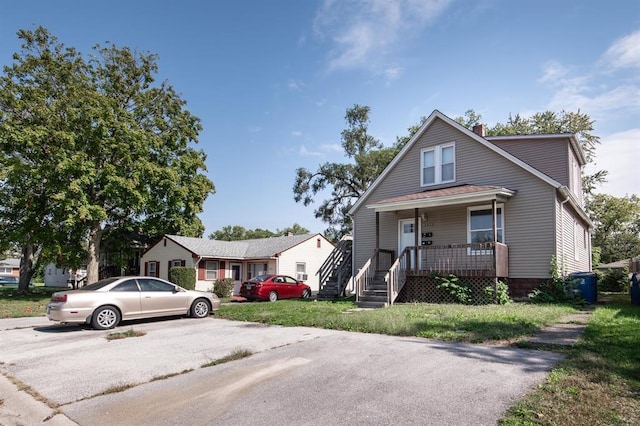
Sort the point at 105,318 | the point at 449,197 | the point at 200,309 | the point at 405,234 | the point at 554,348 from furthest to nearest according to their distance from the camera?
the point at 405,234, the point at 449,197, the point at 200,309, the point at 105,318, the point at 554,348

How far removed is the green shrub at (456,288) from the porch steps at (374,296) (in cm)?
205

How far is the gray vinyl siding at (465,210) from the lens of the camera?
15.0m

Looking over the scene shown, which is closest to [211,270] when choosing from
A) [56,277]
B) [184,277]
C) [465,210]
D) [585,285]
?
[184,277]

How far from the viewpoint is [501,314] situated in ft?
36.2

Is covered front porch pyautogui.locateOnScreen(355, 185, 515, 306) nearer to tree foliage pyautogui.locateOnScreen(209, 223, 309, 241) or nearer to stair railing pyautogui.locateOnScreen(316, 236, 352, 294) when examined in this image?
stair railing pyautogui.locateOnScreen(316, 236, 352, 294)

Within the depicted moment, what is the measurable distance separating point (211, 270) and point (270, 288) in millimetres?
8686

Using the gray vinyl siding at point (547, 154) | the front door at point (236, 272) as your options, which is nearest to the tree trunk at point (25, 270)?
the front door at point (236, 272)

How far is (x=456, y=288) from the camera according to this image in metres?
15.2

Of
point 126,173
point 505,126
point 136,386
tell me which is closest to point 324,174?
point 505,126

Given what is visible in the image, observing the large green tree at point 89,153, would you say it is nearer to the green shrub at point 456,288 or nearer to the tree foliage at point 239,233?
the green shrub at point 456,288

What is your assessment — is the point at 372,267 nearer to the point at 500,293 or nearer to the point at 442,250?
the point at 442,250

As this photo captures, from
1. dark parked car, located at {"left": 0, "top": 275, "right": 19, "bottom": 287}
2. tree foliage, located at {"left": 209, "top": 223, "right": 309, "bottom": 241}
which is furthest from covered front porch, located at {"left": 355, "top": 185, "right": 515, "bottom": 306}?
tree foliage, located at {"left": 209, "top": 223, "right": 309, "bottom": 241}

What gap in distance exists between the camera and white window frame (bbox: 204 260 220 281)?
94.7ft

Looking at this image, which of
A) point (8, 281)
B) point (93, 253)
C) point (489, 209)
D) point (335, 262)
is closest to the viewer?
point (489, 209)
